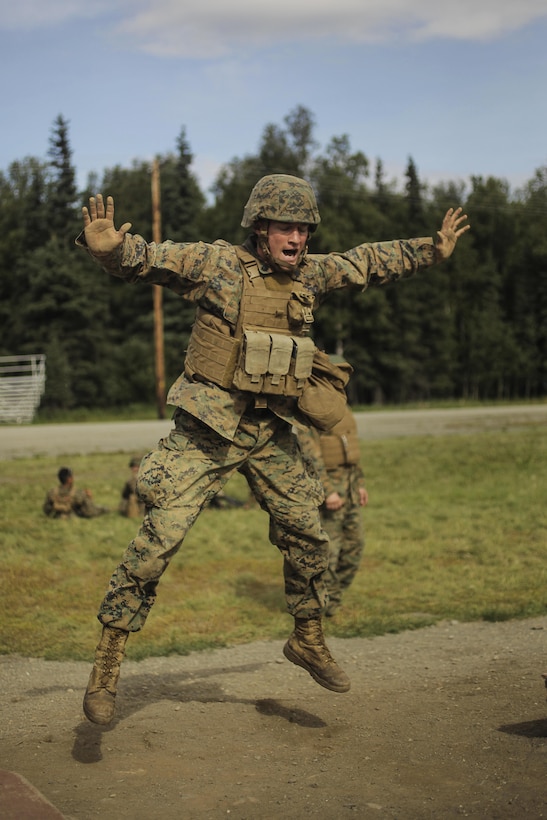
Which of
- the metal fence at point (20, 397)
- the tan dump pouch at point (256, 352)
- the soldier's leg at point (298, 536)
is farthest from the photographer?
the metal fence at point (20, 397)

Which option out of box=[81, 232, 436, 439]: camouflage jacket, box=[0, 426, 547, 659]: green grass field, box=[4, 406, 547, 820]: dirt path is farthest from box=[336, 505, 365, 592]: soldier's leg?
box=[81, 232, 436, 439]: camouflage jacket

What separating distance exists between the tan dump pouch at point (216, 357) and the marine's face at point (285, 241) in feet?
1.57

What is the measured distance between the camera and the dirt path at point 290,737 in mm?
4484

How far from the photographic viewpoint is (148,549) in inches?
204

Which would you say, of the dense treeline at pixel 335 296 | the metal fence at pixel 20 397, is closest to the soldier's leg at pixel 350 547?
the metal fence at pixel 20 397

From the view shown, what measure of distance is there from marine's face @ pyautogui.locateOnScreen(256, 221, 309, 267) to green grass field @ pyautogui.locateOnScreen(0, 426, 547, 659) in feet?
10.8

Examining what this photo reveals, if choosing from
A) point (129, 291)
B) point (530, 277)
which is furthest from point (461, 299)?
point (129, 291)

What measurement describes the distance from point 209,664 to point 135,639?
0.92 m

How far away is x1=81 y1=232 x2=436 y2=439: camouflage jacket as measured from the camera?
5.23 m

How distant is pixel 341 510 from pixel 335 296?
49.3 metres

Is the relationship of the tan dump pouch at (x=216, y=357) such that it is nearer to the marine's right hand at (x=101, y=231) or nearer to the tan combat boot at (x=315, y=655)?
the marine's right hand at (x=101, y=231)

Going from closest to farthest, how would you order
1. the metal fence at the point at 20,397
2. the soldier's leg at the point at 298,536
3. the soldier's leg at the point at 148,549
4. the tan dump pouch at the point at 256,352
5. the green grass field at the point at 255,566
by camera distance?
the soldier's leg at the point at 148,549
the tan dump pouch at the point at 256,352
the soldier's leg at the point at 298,536
the green grass field at the point at 255,566
the metal fence at the point at 20,397

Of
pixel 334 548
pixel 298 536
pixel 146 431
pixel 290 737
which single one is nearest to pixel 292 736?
pixel 290 737

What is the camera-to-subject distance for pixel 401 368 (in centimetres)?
5938
